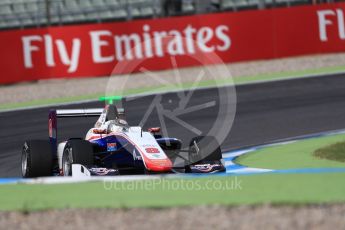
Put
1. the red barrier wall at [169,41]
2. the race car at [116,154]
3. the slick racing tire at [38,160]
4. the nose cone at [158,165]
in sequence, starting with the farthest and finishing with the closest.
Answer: the red barrier wall at [169,41] < the slick racing tire at [38,160] < the race car at [116,154] < the nose cone at [158,165]

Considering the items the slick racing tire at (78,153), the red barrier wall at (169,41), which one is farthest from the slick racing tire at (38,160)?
the red barrier wall at (169,41)

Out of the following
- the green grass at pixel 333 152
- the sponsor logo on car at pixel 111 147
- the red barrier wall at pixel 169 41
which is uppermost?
the red barrier wall at pixel 169 41

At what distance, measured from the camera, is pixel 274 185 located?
778 centimetres

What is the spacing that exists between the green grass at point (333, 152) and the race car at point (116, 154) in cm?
153

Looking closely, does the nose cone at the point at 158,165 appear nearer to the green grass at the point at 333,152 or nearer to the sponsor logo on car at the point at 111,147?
the sponsor logo on car at the point at 111,147

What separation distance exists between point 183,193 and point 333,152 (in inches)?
154

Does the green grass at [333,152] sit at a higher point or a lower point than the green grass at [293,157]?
higher

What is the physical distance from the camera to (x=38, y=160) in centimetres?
1030

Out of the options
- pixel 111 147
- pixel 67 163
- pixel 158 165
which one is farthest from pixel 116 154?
pixel 158 165

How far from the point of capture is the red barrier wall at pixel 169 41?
22250 millimetres

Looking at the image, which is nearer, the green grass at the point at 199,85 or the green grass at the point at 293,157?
the green grass at the point at 293,157

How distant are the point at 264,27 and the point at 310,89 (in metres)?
5.09

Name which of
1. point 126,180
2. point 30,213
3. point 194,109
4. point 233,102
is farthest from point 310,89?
point 30,213

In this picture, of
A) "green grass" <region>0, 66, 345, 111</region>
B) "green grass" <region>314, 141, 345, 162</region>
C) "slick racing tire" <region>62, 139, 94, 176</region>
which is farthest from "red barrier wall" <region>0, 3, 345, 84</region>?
"slick racing tire" <region>62, 139, 94, 176</region>
